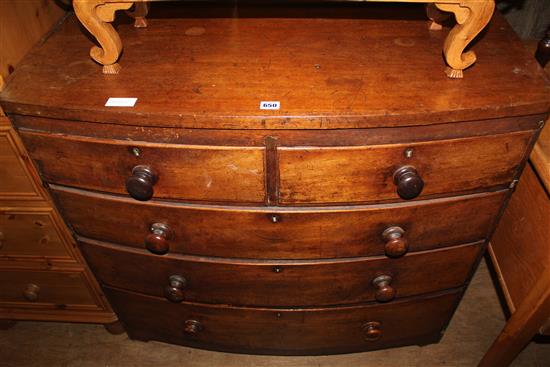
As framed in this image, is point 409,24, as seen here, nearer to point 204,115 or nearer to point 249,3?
point 249,3

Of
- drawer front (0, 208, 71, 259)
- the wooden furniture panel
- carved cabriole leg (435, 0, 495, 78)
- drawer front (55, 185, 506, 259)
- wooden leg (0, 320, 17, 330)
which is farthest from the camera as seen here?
wooden leg (0, 320, 17, 330)

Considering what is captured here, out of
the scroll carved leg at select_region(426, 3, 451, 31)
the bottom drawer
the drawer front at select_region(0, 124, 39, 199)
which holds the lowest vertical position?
the bottom drawer

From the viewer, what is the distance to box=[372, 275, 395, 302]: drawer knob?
125 cm

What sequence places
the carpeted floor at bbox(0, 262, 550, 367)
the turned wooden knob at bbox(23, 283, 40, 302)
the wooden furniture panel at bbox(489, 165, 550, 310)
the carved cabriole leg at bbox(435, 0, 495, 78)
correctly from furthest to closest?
the carpeted floor at bbox(0, 262, 550, 367) → the turned wooden knob at bbox(23, 283, 40, 302) → the wooden furniture panel at bbox(489, 165, 550, 310) → the carved cabriole leg at bbox(435, 0, 495, 78)

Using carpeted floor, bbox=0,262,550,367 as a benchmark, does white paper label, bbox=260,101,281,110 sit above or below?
above

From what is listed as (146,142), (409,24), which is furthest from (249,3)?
(146,142)

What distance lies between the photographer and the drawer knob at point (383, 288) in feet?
4.09

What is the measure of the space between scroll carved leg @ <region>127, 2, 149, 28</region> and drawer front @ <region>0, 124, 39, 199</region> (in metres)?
0.44

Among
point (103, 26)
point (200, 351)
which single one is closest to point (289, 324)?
point (200, 351)

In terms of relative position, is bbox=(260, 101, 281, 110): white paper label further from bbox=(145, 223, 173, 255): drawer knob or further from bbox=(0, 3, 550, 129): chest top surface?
bbox=(145, 223, 173, 255): drawer knob

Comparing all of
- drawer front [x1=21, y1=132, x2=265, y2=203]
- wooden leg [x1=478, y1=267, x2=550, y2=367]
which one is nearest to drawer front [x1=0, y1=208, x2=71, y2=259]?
drawer front [x1=21, y1=132, x2=265, y2=203]

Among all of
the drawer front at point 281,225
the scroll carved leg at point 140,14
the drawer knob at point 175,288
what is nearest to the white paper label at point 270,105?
the drawer front at point 281,225

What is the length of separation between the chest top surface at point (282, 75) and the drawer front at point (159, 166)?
8 centimetres

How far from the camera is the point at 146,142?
99 centimetres
